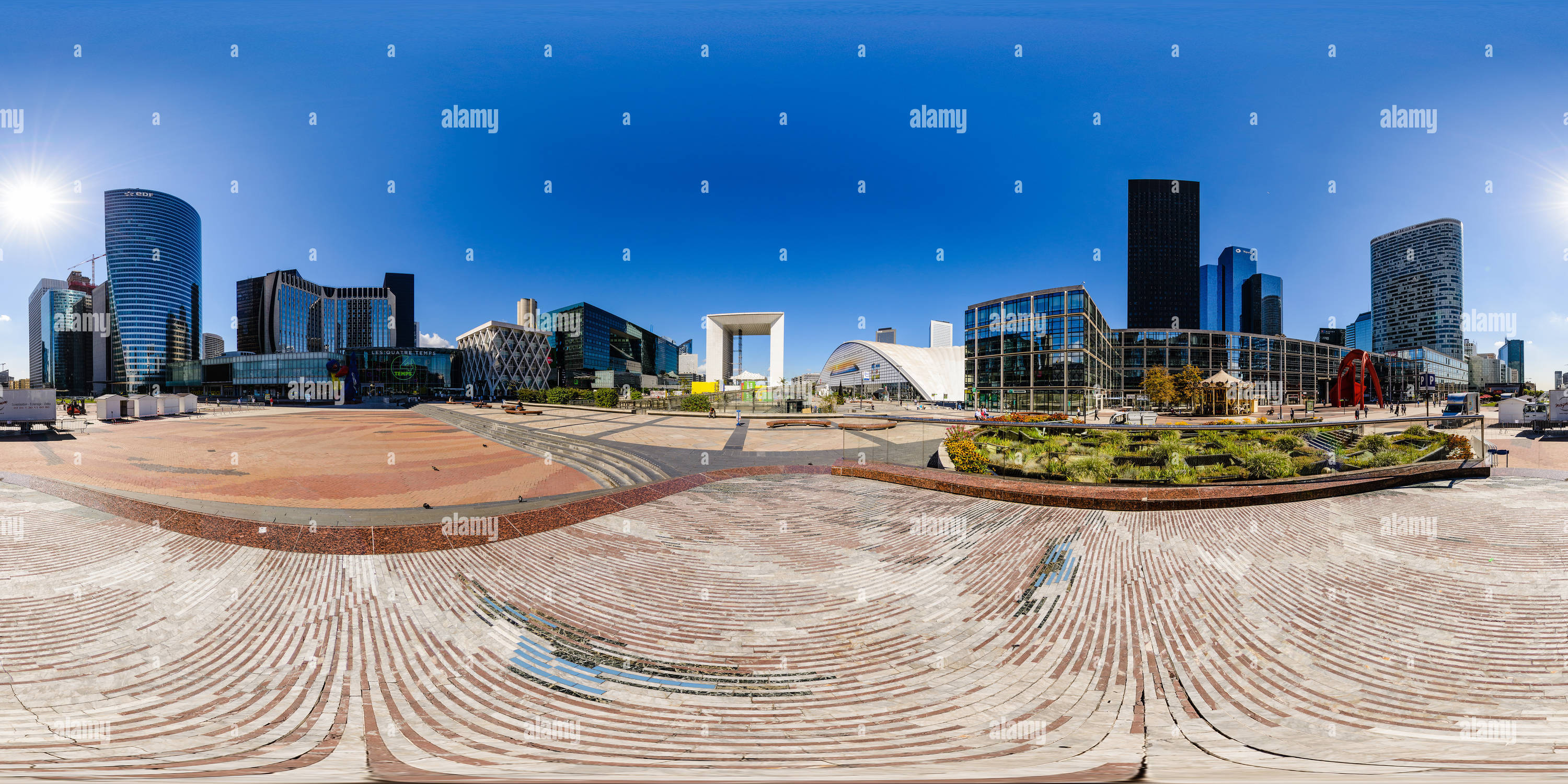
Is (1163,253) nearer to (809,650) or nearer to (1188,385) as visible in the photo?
(1188,385)

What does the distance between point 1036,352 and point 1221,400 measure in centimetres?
1382

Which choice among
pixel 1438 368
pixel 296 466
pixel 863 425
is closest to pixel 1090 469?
pixel 863 425

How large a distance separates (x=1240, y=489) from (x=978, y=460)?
401 centimetres

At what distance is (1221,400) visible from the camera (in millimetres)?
35625

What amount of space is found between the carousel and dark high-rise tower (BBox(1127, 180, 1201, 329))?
8782 centimetres

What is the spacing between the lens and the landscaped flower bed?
29.0 ft

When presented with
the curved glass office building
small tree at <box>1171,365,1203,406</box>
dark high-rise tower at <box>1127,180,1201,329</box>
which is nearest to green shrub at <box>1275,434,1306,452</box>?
small tree at <box>1171,365,1203,406</box>

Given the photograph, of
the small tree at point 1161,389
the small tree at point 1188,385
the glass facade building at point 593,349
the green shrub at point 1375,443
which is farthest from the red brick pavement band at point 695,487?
the glass facade building at point 593,349

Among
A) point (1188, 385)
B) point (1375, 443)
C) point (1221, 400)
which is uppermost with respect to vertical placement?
point (1188, 385)

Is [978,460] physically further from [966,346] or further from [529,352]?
[529,352]

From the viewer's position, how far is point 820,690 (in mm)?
3387

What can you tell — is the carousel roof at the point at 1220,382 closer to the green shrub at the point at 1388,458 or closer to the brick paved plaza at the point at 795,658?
the green shrub at the point at 1388,458

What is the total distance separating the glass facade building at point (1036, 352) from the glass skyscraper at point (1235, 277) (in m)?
154

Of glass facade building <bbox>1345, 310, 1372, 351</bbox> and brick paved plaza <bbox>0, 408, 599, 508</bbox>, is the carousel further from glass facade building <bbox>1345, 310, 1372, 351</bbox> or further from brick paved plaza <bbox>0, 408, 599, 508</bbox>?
glass facade building <bbox>1345, 310, 1372, 351</bbox>
